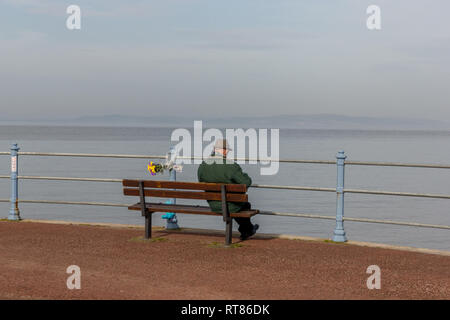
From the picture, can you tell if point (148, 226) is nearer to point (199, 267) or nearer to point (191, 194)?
point (191, 194)

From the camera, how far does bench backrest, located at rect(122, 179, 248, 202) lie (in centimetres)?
900

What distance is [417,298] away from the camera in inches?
263

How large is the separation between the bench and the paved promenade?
0.44 metres

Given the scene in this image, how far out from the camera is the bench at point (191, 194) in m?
9.02

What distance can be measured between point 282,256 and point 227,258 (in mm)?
721

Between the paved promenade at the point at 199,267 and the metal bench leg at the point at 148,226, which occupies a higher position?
the metal bench leg at the point at 148,226

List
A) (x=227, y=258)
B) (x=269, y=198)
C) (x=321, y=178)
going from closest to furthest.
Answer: (x=227, y=258) < (x=269, y=198) < (x=321, y=178)

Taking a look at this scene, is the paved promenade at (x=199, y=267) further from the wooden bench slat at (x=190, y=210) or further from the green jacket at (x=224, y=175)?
the green jacket at (x=224, y=175)

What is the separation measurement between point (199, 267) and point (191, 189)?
1463mm


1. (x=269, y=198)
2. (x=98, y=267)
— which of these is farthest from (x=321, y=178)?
(x=98, y=267)

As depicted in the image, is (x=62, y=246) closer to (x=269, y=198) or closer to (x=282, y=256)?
(x=282, y=256)

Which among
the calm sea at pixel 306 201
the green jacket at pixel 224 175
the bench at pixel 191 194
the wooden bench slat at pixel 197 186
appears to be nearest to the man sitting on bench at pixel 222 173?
the green jacket at pixel 224 175

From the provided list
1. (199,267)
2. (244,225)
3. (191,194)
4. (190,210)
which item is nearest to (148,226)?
(190,210)

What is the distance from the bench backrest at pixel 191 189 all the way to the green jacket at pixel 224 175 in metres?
0.17
